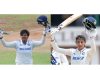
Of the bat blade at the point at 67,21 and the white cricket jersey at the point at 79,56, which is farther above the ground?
the bat blade at the point at 67,21

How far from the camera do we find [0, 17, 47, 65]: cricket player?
133 inches

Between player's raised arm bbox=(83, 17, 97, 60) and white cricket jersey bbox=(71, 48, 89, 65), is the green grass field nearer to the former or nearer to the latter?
white cricket jersey bbox=(71, 48, 89, 65)

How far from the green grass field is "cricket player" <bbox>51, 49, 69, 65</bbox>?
0.05 m

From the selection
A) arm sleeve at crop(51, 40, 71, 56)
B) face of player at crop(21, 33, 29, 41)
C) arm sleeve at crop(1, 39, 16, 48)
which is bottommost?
arm sleeve at crop(51, 40, 71, 56)

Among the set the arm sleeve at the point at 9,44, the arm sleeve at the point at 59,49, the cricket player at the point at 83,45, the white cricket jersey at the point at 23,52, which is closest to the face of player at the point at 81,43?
the cricket player at the point at 83,45

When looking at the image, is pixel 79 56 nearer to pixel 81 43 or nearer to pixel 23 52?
pixel 81 43

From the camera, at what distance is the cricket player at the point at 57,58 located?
3.33 meters

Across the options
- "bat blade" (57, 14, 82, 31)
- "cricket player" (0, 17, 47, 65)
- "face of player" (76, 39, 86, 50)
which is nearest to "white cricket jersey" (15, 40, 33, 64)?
"cricket player" (0, 17, 47, 65)

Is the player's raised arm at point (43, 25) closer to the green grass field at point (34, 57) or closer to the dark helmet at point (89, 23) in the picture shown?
the green grass field at point (34, 57)

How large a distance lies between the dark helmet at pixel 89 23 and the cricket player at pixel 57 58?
41cm

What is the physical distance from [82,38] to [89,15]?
260 mm
